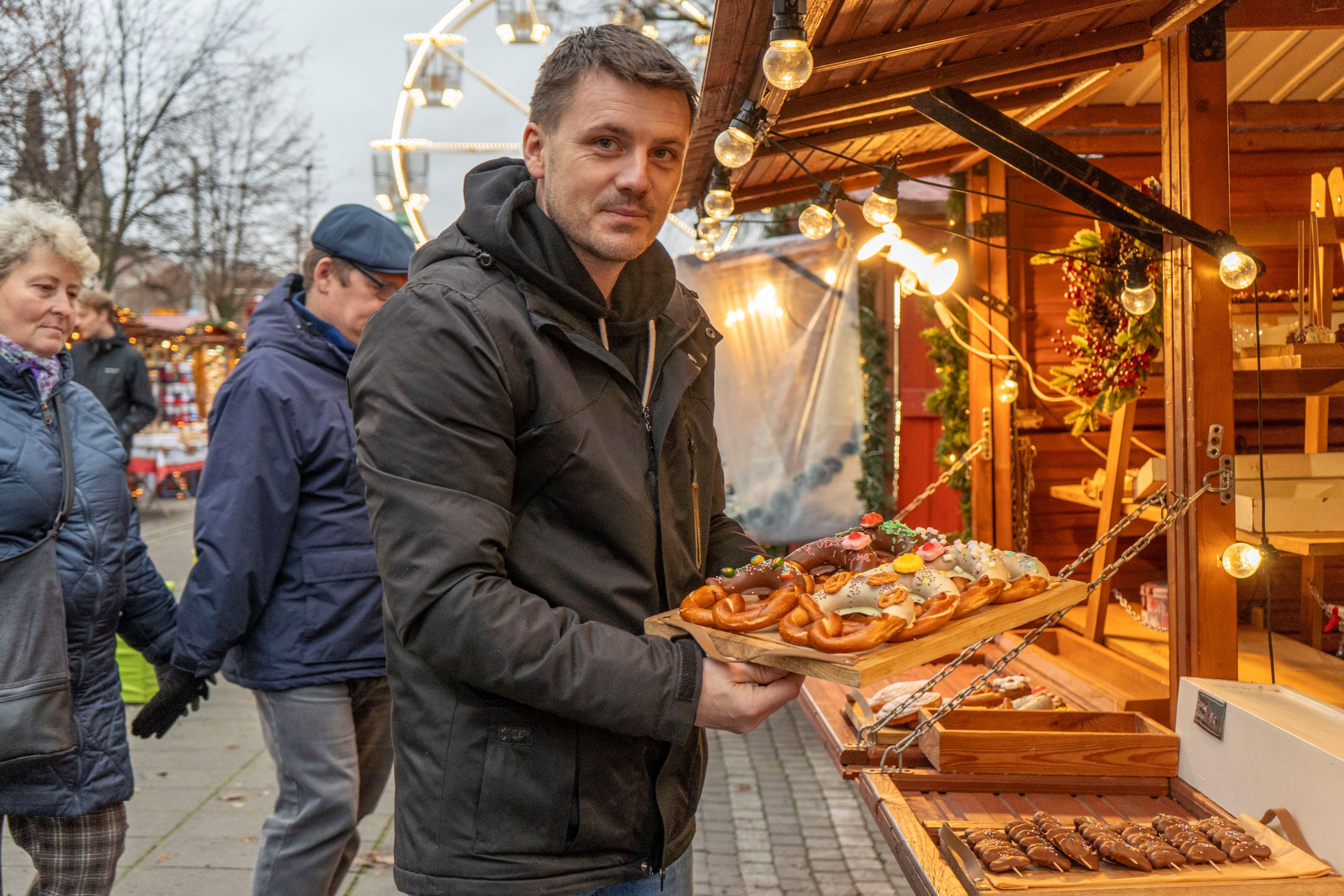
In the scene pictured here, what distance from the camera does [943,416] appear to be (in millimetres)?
6621

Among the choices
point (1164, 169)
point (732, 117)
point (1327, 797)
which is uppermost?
point (732, 117)

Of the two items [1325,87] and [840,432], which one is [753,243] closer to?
[840,432]

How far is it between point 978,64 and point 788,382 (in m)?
5.11

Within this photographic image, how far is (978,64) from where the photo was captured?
366 cm

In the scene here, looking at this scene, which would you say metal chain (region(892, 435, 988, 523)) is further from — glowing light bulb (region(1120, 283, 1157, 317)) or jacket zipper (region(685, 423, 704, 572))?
jacket zipper (region(685, 423, 704, 572))

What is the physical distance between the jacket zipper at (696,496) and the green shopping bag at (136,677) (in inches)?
218

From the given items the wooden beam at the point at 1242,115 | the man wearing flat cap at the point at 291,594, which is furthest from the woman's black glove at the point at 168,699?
the wooden beam at the point at 1242,115

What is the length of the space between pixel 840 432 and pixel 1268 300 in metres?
4.36

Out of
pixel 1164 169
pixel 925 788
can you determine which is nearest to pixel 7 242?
pixel 925 788

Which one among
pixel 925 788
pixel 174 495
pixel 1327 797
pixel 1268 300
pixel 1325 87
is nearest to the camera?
pixel 1327 797

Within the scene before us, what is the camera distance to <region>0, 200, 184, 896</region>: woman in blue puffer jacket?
2.79m

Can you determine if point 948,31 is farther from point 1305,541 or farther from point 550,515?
point 550,515

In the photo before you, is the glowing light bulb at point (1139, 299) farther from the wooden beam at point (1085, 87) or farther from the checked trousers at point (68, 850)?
the checked trousers at point (68, 850)

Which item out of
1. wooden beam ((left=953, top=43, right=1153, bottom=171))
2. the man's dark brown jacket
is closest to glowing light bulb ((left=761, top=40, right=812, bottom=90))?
the man's dark brown jacket
